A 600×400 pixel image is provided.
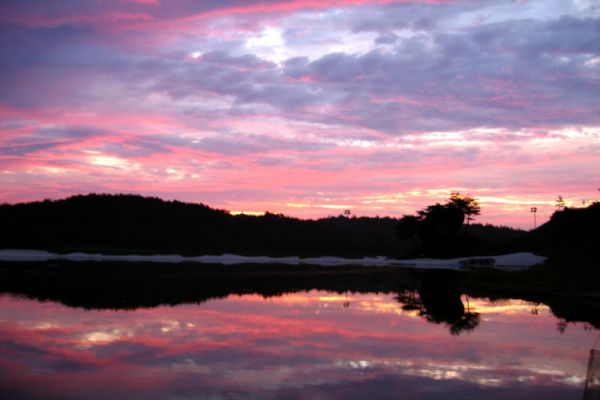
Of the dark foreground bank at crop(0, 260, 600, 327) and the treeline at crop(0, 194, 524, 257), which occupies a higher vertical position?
the treeline at crop(0, 194, 524, 257)

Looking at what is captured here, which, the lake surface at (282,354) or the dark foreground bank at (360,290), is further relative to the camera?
the dark foreground bank at (360,290)

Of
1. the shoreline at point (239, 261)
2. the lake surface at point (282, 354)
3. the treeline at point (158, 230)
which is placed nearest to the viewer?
the lake surface at point (282, 354)

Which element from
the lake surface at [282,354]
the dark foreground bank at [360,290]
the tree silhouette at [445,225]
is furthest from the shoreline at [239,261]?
the lake surface at [282,354]

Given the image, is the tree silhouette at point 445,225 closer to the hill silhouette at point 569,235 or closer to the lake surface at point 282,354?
the hill silhouette at point 569,235

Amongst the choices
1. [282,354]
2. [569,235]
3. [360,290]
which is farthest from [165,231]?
[282,354]

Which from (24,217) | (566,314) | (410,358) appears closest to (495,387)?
(410,358)

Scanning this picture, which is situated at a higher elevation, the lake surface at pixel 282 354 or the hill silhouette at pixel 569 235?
the hill silhouette at pixel 569 235

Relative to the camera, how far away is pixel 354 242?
111375 millimetres

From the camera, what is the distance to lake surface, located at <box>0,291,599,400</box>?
31.0 feet

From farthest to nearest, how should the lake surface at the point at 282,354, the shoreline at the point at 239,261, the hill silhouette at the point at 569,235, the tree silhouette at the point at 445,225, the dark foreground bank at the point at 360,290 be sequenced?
the tree silhouette at the point at 445,225
the shoreline at the point at 239,261
the hill silhouette at the point at 569,235
the dark foreground bank at the point at 360,290
the lake surface at the point at 282,354

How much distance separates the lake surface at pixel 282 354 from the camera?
9.45 meters

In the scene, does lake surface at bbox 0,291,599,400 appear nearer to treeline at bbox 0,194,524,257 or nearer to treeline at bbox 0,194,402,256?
treeline at bbox 0,194,524,257

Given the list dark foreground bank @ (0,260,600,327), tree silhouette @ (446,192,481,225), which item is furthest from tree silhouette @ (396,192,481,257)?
dark foreground bank @ (0,260,600,327)

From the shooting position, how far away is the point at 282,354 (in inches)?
485
